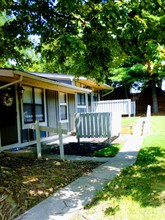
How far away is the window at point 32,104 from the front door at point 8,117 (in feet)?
2.24

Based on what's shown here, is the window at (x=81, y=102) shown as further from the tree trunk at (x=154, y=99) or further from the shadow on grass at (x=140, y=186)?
the shadow on grass at (x=140, y=186)

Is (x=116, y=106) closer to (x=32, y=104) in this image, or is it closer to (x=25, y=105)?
(x=32, y=104)

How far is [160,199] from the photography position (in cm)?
407

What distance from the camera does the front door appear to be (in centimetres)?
838

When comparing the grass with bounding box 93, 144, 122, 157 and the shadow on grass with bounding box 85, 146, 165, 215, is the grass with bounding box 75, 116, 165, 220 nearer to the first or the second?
the shadow on grass with bounding box 85, 146, 165, 215

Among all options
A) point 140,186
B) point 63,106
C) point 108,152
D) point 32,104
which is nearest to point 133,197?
point 140,186

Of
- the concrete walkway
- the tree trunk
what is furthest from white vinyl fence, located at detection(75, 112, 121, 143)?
the tree trunk

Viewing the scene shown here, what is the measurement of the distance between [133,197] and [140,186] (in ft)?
2.02

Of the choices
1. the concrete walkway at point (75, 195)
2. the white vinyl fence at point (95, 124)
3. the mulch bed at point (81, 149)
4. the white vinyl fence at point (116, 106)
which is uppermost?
the white vinyl fence at point (116, 106)

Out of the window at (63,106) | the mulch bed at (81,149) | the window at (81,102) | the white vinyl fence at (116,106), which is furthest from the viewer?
the white vinyl fence at (116,106)

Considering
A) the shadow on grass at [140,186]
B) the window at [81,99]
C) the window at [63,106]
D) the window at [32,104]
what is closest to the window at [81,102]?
the window at [81,99]

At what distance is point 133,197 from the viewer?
4180 mm

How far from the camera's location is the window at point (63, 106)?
12.9 metres

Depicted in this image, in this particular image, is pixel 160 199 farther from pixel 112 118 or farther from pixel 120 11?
pixel 112 118
